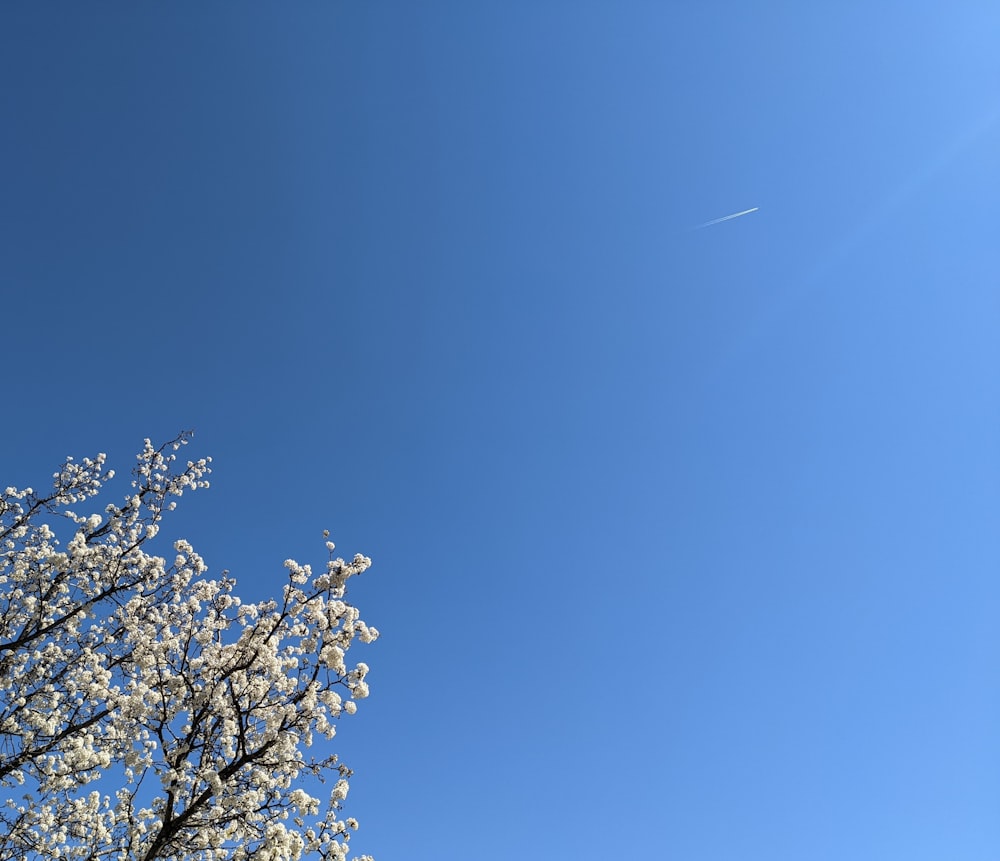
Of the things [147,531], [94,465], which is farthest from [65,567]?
[94,465]

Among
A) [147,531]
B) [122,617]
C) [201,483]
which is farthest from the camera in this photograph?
[201,483]

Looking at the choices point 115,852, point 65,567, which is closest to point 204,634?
point 115,852

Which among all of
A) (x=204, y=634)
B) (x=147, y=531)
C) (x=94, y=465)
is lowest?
(x=204, y=634)

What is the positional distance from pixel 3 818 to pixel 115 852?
3.75 m

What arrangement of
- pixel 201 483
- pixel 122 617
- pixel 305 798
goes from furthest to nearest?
pixel 201 483 < pixel 122 617 < pixel 305 798

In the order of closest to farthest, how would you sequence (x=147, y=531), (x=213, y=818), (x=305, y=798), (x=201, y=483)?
(x=213, y=818), (x=305, y=798), (x=147, y=531), (x=201, y=483)

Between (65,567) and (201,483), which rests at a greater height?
(201,483)

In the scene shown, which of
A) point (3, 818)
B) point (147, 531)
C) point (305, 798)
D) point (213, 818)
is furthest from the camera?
point (147, 531)

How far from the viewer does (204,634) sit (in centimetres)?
1166

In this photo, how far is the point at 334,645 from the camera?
11.7 m

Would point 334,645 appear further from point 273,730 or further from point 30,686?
point 30,686

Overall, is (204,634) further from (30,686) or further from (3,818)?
(3,818)

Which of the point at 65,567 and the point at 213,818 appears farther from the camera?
the point at 65,567

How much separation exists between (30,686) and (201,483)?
5727 mm
